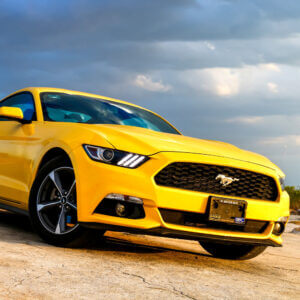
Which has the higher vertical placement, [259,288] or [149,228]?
[149,228]

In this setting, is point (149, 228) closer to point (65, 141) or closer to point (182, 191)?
point (182, 191)

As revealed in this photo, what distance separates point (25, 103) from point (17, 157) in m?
0.78

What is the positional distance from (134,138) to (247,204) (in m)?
1.09

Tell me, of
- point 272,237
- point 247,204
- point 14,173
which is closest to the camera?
point 247,204

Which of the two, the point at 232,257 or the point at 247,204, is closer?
the point at 247,204

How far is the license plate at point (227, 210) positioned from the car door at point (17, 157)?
1831 mm

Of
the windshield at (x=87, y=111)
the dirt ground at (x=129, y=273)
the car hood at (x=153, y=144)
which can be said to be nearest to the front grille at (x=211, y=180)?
the car hood at (x=153, y=144)

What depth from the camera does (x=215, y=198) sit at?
13.4 feet

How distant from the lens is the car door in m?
4.95

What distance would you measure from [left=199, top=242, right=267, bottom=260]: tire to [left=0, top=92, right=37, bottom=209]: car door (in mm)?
2003

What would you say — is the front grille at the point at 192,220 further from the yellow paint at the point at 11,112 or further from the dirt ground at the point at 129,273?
the yellow paint at the point at 11,112

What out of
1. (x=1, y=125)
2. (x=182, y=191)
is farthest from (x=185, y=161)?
(x=1, y=125)

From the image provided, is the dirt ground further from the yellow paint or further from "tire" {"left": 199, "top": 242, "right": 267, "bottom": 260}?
the yellow paint

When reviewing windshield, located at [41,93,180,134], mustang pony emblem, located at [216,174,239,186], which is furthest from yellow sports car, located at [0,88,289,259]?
windshield, located at [41,93,180,134]
